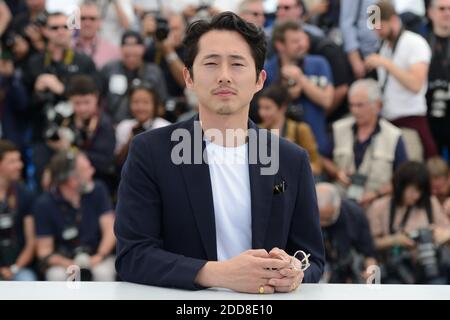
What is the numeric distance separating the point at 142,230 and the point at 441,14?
4.36 metres

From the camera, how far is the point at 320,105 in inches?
241

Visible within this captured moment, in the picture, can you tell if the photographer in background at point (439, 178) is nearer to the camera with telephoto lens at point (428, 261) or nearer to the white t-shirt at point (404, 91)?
the white t-shirt at point (404, 91)

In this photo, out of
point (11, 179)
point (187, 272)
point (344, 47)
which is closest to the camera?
point (187, 272)

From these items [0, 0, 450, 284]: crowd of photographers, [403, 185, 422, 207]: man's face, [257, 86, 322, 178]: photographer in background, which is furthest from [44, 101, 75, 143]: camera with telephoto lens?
[403, 185, 422, 207]: man's face

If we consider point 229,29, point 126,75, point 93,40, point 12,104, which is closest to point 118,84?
point 126,75

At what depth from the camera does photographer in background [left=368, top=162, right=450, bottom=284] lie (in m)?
5.39

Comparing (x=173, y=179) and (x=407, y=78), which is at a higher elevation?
(x=407, y=78)

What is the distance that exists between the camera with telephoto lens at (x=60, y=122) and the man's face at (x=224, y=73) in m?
3.92

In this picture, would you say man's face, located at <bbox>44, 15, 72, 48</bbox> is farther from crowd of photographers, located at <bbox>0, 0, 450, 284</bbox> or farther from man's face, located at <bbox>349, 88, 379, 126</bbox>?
man's face, located at <bbox>349, 88, 379, 126</bbox>

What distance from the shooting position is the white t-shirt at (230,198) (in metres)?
2.29

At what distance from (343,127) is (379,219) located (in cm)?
67

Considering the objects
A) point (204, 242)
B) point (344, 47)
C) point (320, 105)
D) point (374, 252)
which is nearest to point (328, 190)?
point (374, 252)

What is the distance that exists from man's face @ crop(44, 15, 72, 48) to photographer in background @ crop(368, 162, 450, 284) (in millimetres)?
2419

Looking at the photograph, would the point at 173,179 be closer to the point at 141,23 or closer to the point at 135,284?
the point at 135,284
